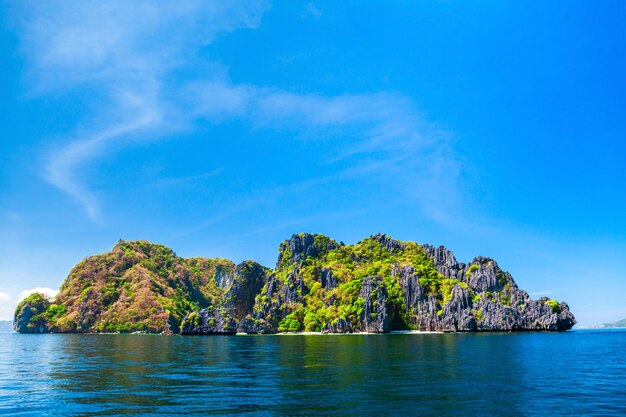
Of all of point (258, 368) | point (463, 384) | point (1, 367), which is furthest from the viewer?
point (1, 367)

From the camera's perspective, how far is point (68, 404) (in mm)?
37062

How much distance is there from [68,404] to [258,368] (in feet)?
104

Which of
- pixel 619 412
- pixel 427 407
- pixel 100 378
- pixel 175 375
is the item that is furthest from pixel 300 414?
pixel 100 378

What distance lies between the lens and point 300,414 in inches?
1267

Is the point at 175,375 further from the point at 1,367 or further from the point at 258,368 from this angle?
the point at 1,367

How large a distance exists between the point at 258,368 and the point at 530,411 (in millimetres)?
42479

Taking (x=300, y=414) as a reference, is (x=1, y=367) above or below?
below

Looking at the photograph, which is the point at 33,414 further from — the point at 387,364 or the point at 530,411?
the point at 387,364

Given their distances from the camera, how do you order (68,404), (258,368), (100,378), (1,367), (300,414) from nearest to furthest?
(300,414) → (68,404) → (100,378) → (258,368) → (1,367)

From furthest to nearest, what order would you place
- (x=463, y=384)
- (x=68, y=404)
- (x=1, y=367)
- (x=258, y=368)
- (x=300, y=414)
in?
(x=1, y=367), (x=258, y=368), (x=463, y=384), (x=68, y=404), (x=300, y=414)

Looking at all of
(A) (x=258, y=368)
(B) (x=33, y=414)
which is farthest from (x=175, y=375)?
(B) (x=33, y=414)

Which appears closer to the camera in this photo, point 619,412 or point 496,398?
point 619,412

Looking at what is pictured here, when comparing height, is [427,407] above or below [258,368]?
above

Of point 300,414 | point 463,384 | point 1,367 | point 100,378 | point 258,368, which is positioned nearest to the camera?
point 300,414
